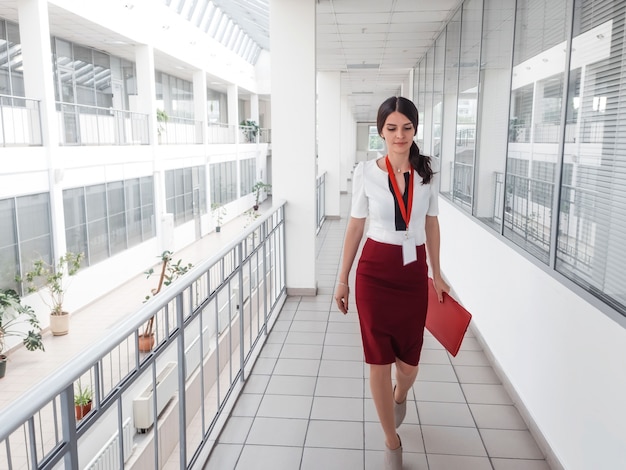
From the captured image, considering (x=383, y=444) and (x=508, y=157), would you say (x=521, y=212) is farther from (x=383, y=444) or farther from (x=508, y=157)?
(x=383, y=444)

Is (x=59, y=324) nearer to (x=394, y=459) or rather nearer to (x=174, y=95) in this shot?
(x=394, y=459)

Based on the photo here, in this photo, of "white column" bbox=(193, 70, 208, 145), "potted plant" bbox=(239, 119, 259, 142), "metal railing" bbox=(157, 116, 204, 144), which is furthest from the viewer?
"potted plant" bbox=(239, 119, 259, 142)

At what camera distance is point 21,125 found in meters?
10.2

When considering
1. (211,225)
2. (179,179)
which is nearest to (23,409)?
(179,179)

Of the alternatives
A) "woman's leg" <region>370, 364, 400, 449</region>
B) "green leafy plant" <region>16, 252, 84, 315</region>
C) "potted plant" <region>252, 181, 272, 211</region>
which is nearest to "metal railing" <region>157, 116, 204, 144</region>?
"potted plant" <region>252, 181, 272, 211</region>

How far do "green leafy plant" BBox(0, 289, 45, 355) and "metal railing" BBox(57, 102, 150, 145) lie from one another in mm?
4321

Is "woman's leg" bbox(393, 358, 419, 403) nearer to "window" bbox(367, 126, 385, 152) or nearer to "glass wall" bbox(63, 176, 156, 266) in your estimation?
"glass wall" bbox(63, 176, 156, 266)

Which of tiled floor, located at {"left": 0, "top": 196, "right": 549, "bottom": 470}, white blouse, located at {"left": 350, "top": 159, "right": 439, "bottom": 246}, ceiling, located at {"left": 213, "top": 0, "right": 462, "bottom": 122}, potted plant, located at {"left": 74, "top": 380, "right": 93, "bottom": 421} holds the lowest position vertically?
potted plant, located at {"left": 74, "top": 380, "right": 93, "bottom": 421}

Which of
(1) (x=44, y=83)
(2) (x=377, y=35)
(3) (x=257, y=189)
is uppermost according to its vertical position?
(2) (x=377, y=35)

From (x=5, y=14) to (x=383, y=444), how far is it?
38.5 ft

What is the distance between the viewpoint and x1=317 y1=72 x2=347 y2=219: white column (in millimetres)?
11227

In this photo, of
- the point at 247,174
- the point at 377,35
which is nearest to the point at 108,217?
the point at 377,35

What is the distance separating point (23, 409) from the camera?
41.8 inches

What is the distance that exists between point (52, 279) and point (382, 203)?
9421mm
